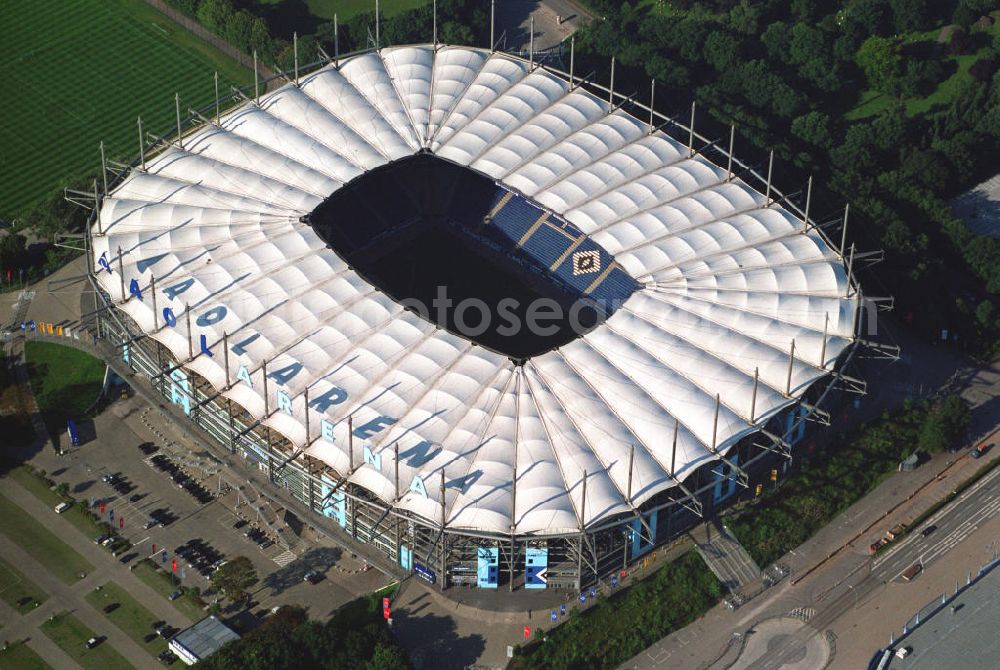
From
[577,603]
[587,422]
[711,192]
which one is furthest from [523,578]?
[711,192]

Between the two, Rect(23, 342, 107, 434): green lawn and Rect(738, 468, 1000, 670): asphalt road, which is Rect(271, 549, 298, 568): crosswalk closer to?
Rect(23, 342, 107, 434): green lawn

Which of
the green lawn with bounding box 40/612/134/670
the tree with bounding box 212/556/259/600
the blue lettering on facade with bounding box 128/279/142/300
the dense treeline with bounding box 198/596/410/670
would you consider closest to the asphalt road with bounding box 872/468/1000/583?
the dense treeline with bounding box 198/596/410/670

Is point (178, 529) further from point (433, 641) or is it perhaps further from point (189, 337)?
point (433, 641)

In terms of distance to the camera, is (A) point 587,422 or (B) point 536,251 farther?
(B) point 536,251

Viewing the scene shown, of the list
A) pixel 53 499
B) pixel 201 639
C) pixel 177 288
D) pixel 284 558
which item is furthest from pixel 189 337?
pixel 201 639

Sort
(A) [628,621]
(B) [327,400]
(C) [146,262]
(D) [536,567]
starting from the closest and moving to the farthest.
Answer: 1. (A) [628,621]
2. (D) [536,567]
3. (B) [327,400]
4. (C) [146,262]

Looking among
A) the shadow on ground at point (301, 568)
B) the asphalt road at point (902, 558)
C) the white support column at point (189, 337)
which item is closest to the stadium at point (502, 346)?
the white support column at point (189, 337)

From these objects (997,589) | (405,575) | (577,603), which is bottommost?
(997,589)

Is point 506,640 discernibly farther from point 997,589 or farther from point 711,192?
point 711,192
